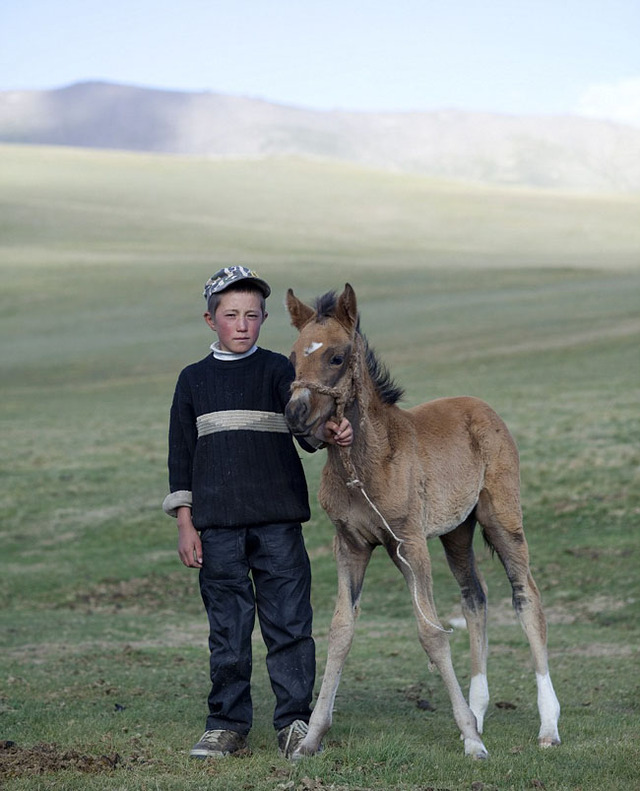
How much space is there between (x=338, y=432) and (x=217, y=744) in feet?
6.41

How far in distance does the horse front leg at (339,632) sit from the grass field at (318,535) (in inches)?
6.2

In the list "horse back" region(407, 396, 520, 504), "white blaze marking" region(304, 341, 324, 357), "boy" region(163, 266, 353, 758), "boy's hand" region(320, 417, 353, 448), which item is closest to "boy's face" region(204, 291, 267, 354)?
"boy" region(163, 266, 353, 758)

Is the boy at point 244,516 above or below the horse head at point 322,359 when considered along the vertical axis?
below

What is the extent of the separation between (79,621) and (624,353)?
65.0 ft

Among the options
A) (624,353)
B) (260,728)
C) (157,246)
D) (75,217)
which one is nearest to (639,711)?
(260,728)

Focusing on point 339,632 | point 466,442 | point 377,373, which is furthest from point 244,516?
point 466,442

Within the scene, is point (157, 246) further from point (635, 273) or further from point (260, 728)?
point (260, 728)

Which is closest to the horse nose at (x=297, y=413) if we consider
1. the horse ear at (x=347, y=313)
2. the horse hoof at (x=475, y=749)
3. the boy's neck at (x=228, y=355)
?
the horse ear at (x=347, y=313)

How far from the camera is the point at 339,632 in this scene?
20.8ft

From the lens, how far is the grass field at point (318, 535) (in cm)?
624

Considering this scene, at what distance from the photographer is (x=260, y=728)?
23.5 feet

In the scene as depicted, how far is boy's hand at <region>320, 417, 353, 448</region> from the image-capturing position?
5906 mm

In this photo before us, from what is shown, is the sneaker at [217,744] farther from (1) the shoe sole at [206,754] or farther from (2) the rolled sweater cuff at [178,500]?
(2) the rolled sweater cuff at [178,500]

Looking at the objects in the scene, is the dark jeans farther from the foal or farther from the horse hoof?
the horse hoof
